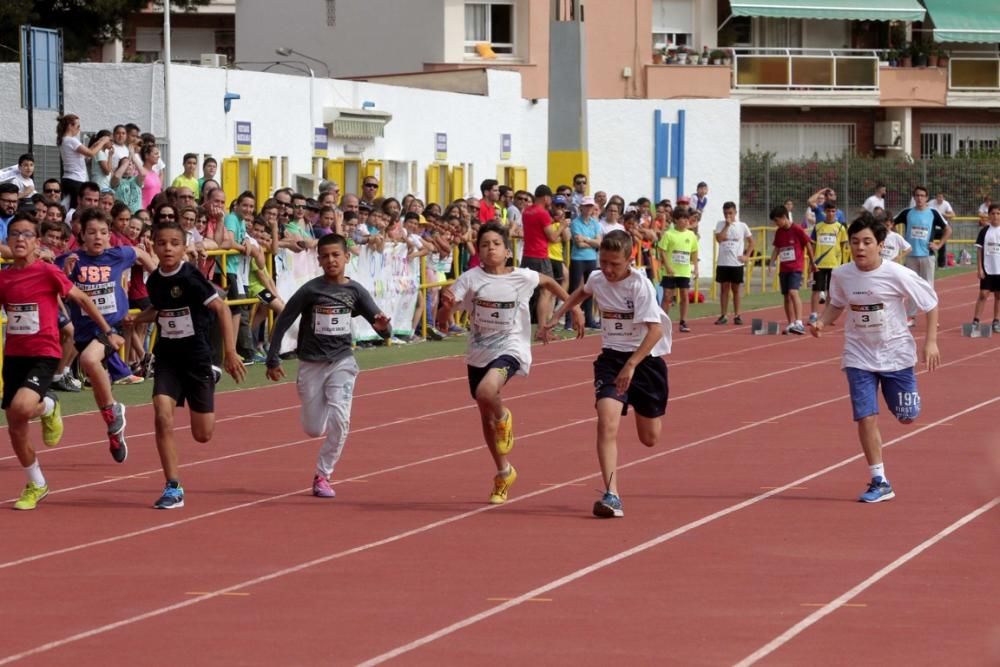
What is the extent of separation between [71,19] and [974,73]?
2742 centimetres

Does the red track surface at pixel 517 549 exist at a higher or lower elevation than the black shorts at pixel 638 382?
lower

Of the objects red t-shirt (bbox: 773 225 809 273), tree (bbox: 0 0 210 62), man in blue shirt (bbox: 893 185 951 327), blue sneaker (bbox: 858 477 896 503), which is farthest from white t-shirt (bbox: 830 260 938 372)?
tree (bbox: 0 0 210 62)

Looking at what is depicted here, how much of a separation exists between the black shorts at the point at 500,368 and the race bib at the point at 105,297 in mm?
3883

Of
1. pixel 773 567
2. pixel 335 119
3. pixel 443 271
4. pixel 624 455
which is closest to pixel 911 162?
pixel 335 119

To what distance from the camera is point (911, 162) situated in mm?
51750

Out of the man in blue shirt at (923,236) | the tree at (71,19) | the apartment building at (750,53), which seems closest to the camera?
the man in blue shirt at (923,236)

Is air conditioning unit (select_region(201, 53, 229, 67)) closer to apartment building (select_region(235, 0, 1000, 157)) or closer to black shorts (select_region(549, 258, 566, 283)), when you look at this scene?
black shorts (select_region(549, 258, 566, 283))

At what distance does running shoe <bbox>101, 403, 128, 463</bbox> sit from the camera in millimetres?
13516

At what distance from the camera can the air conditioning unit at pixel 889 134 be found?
2331 inches

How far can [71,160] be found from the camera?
831 inches

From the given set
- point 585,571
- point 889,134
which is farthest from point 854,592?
point 889,134

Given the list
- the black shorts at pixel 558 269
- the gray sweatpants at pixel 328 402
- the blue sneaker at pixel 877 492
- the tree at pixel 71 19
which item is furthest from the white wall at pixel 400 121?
the blue sneaker at pixel 877 492

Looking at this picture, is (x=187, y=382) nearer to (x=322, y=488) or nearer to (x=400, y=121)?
(x=322, y=488)

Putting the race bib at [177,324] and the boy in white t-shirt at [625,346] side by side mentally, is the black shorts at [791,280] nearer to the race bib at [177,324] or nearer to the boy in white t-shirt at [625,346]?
the boy in white t-shirt at [625,346]
